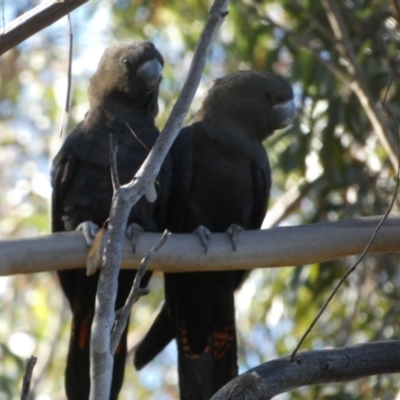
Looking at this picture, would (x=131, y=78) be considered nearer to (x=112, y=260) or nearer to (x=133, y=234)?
(x=133, y=234)

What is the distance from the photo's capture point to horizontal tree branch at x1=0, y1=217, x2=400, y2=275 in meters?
2.59

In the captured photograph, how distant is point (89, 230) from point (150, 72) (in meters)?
0.81

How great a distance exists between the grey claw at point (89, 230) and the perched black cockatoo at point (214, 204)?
445 millimetres

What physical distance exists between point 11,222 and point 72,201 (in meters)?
3.42

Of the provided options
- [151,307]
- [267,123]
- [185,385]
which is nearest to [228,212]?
[267,123]

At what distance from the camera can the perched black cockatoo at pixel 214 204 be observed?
11.0 ft

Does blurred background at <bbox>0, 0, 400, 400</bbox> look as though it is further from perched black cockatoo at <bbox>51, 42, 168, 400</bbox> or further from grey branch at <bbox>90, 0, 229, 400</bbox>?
grey branch at <bbox>90, 0, 229, 400</bbox>

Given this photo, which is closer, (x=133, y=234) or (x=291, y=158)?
(x=133, y=234)

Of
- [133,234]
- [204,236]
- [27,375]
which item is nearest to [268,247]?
[204,236]

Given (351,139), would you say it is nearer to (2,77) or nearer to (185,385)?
(185,385)

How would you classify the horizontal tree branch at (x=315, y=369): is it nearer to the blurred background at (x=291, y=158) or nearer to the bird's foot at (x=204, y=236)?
the bird's foot at (x=204, y=236)

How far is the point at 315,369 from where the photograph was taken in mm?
1965

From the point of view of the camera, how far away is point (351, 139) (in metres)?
4.54

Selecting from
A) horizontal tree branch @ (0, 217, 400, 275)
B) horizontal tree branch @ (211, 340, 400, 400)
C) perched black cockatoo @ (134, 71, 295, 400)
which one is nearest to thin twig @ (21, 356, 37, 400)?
horizontal tree branch @ (211, 340, 400, 400)
